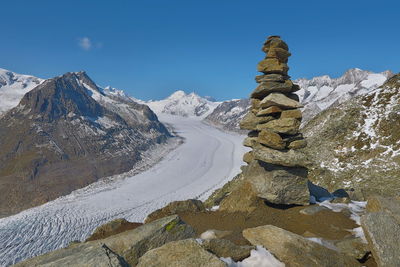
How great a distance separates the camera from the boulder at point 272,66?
17953 mm

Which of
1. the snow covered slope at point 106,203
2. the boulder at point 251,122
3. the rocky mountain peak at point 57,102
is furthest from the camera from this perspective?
the rocky mountain peak at point 57,102

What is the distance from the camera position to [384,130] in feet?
117

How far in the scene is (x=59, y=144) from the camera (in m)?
142

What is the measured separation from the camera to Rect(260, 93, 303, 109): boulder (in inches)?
659

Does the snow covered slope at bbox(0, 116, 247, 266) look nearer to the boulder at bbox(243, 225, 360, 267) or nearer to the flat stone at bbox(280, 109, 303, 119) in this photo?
the flat stone at bbox(280, 109, 303, 119)

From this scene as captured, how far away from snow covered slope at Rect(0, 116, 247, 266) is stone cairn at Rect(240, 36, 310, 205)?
166 feet

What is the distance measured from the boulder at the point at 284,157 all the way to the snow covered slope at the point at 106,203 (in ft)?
167

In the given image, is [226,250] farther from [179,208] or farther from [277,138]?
[277,138]

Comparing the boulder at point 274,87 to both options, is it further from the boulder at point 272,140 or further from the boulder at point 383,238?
the boulder at point 383,238

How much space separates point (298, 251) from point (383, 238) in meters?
2.96

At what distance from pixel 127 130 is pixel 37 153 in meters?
54.0

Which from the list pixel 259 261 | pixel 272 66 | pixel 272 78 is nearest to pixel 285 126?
pixel 272 78

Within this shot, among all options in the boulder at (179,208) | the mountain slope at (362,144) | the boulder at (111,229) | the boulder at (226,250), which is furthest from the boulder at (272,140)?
the mountain slope at (362,144)

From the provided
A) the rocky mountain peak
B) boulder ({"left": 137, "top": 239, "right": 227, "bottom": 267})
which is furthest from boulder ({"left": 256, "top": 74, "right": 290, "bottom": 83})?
the rocky mountain peak
